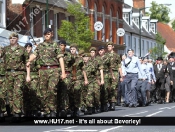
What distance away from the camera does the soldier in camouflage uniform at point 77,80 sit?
64.4 feet

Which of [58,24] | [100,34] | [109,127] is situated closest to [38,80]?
[109,127]

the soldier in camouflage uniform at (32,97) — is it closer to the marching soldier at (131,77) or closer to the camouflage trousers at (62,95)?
Result: the camouflage trousers at (62,95)

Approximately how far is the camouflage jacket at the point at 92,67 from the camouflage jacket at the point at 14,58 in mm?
5273

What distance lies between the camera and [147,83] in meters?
29.8

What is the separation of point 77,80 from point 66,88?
2.18 meters

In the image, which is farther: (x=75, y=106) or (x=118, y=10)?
(x=118, y=10)

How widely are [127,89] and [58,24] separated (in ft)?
94.0

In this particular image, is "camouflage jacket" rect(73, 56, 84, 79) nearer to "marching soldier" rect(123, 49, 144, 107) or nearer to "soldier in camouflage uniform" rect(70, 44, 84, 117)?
"soldier in camouflage uniform" rect(70, 44, 84, 117)

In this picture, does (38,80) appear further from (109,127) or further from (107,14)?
(107,14)

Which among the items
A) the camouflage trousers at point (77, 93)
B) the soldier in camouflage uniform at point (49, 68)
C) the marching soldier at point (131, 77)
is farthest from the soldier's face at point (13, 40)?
the marching soldier at point (131, 77)

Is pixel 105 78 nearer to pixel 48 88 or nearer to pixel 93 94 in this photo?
pixel 93 94

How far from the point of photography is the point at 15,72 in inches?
661

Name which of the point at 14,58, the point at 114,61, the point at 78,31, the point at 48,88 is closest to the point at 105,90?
the point at 114,61

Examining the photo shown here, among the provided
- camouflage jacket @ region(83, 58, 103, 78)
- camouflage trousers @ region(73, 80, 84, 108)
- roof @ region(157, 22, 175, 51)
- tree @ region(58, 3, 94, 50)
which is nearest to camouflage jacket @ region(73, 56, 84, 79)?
camouflage trousers @ region(73, 80, 84, 108)
